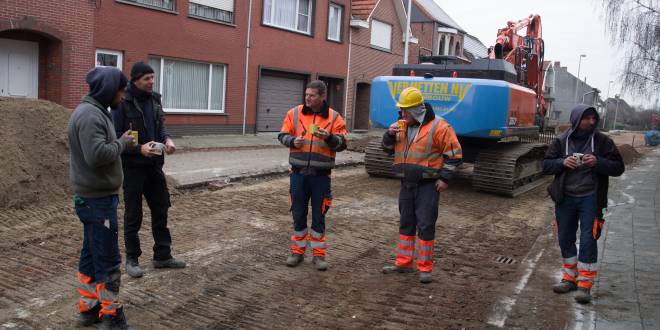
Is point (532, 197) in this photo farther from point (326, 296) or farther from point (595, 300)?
point (326, 296)

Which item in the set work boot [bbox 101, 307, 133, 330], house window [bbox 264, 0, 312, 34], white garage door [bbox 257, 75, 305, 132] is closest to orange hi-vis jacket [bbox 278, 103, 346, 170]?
work boot [bbox 101, 307, 133, 330]

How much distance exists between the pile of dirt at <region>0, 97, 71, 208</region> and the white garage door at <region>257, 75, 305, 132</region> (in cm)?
1118

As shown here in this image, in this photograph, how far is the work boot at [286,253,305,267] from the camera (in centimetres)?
598

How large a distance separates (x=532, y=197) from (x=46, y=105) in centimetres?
871

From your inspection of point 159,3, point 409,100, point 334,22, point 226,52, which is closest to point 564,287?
point 409,100

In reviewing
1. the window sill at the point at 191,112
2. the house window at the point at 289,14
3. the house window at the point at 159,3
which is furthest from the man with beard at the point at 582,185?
the house window at the point at 289,14

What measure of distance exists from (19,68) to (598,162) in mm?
12905

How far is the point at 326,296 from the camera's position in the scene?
17.0 ft

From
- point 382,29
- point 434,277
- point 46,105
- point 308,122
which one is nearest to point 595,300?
point 434,277

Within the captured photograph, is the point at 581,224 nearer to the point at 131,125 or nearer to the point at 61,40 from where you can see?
the point at 131,125

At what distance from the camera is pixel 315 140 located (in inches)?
235

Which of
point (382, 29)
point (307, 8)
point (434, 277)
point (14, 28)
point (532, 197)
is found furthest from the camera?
point (382, 29)

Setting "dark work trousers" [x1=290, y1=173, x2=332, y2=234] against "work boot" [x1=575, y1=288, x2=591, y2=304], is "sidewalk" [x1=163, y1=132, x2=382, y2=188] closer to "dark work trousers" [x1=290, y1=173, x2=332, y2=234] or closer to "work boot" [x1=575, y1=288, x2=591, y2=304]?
"dark work trousers" [x1=290, y1=173, x2=332, y2=234]

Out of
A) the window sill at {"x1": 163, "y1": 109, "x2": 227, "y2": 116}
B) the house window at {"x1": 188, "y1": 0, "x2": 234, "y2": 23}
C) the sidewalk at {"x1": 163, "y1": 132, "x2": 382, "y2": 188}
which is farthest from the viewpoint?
the house window at {"x1": 188, "y1": 0, "x2": 234, "y2": 23}
